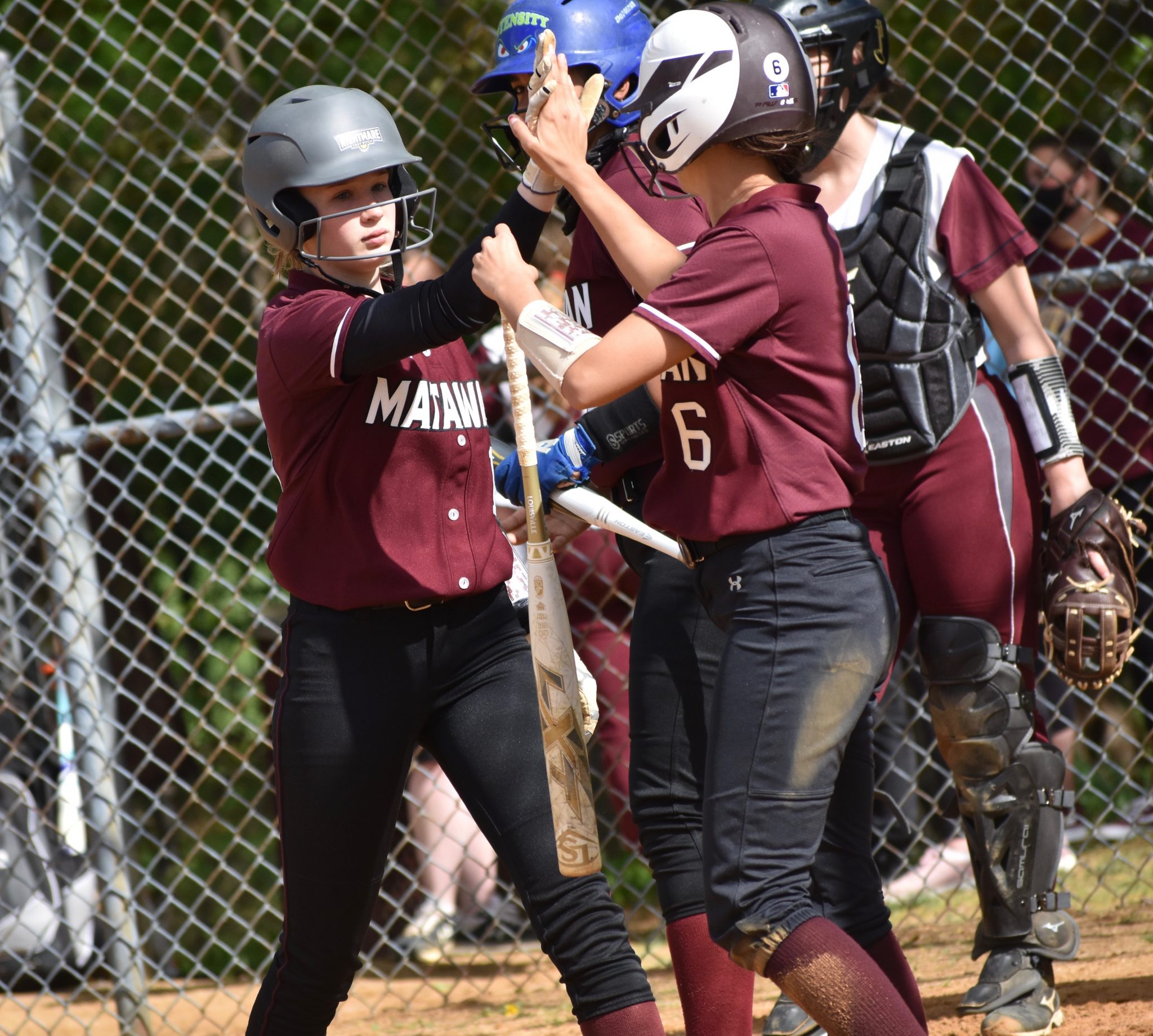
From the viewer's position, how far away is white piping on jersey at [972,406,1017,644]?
10.2ft

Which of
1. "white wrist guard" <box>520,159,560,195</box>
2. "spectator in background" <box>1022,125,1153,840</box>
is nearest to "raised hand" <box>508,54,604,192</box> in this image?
"white wrist guard" <box>520,159,560,195</box>

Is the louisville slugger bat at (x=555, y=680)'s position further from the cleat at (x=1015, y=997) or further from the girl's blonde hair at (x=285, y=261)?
the cleat at (x=1015, y=997)

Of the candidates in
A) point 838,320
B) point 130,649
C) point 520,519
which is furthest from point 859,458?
point 130,649

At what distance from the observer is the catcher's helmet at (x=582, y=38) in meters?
2.71

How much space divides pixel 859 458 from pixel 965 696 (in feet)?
3.38

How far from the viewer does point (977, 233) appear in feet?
10.1

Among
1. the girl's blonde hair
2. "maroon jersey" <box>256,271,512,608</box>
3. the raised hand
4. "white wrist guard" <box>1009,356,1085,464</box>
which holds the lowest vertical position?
"maroon jersey" <box>256,271,512,608</box>

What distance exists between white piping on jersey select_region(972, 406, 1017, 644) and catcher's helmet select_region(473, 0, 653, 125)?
44.3 inches

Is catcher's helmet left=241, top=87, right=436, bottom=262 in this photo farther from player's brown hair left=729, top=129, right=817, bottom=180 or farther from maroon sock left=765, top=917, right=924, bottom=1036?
maroon sock left=765, top=917, right=924, bottom=1036

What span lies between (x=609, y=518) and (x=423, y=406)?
1.35 feet

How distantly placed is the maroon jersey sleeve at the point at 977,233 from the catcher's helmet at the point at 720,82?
0.93 m

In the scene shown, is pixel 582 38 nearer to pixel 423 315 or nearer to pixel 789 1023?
pixel 423 315

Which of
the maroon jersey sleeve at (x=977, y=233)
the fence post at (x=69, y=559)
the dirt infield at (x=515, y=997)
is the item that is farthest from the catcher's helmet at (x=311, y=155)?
the dirt infield at (x=515, y=997)

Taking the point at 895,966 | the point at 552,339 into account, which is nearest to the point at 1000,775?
the point at 895,966
